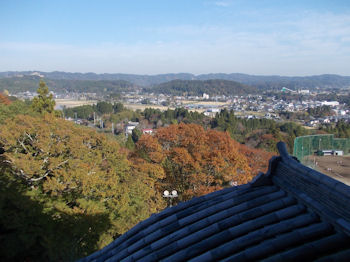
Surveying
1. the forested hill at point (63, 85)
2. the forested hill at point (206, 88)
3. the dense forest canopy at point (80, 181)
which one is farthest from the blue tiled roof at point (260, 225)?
the forested hill at point (206, 88)

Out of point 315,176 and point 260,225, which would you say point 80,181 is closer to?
point 260,225

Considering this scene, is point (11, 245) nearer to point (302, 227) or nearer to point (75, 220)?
point (75, 220)

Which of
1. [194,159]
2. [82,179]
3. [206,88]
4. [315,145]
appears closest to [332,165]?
[315,145]

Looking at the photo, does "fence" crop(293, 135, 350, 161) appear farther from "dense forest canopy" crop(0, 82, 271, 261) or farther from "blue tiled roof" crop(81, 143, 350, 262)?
"blue tiled roof" crop(81, 143, 350, 262)

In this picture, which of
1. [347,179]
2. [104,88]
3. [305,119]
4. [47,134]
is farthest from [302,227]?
[104,88]

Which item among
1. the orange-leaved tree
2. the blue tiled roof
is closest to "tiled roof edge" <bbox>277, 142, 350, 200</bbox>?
the blue tiled roof
